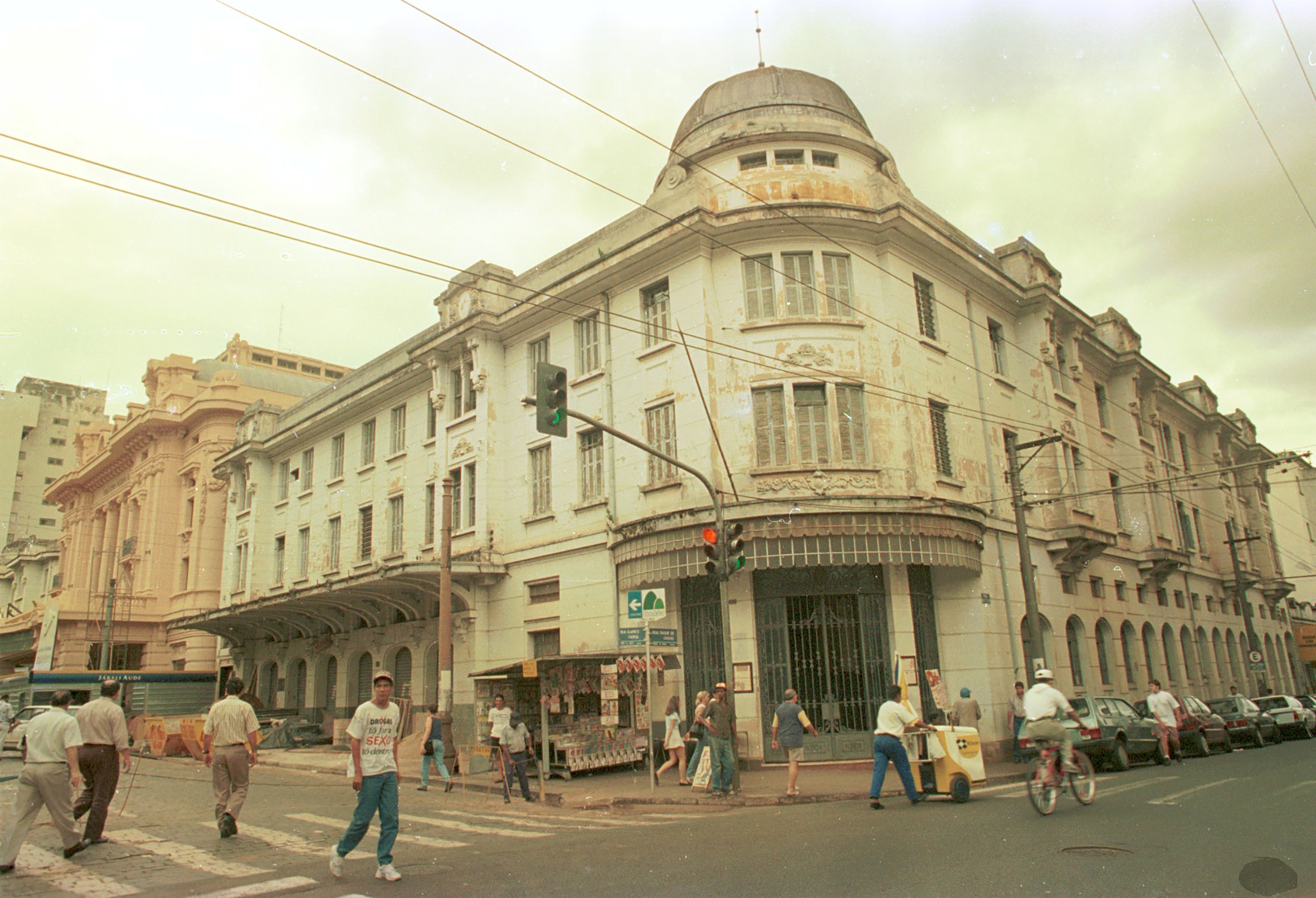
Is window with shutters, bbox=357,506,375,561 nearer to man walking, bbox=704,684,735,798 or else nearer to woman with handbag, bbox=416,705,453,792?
woman with handbag, bbox=416,705,453,792

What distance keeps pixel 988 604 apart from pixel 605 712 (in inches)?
374

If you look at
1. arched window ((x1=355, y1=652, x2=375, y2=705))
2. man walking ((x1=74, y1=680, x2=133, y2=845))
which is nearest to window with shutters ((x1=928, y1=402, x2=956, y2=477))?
man walking ((x1=74, y1=680, x2=133, y2=845))

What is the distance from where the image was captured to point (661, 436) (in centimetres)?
2036

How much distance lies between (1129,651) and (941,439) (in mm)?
12916

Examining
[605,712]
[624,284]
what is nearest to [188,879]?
[605,712]

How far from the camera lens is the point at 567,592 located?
2239 cm

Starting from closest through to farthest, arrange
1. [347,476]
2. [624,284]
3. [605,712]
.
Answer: [605,712], [624,284], [347,476]

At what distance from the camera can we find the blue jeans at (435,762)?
651 inches

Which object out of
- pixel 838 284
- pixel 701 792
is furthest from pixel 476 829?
pixel 838 284

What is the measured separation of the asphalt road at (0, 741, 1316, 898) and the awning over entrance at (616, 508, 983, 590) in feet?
18.6

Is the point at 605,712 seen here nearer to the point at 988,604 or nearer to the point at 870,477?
the point at 870,477

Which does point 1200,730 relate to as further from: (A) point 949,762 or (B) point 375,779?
(B) point 375,779

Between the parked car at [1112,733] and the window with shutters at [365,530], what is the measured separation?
826 inches

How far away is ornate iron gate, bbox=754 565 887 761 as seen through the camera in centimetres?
1812
